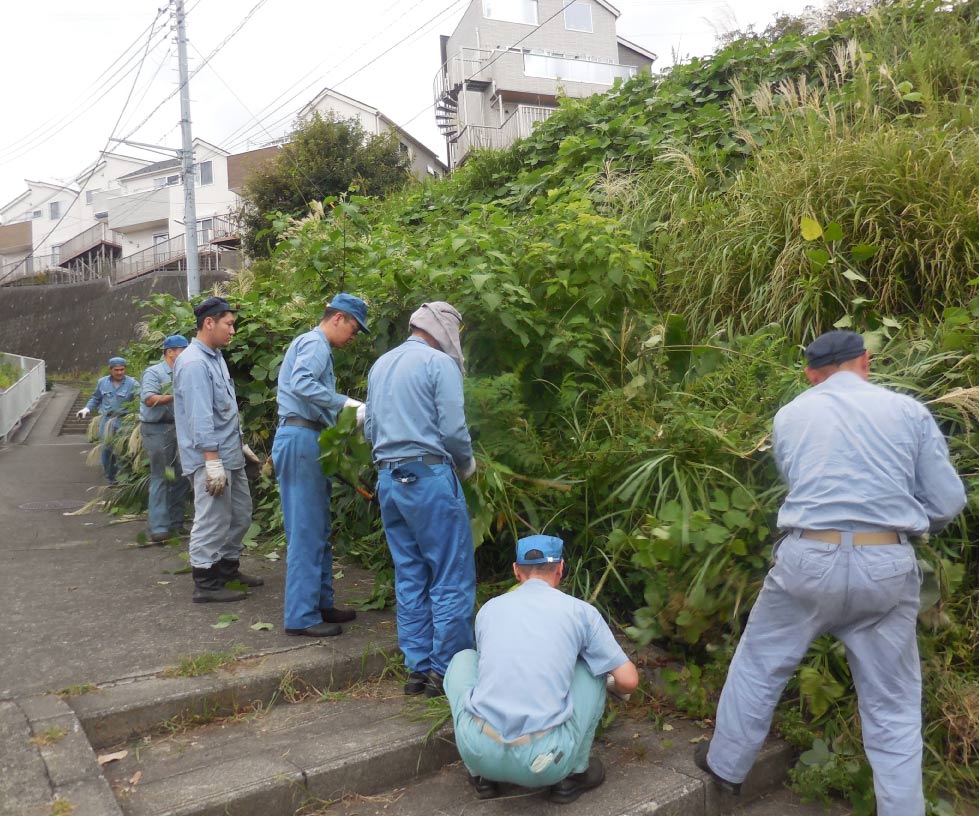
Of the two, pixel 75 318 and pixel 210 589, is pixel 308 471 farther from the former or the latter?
pixel 75 318

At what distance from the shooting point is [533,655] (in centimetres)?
302

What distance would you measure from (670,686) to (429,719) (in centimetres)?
115

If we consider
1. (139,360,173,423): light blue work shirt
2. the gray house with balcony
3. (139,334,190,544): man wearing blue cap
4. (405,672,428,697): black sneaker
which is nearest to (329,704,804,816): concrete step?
(405,672,428,697): black sneaker

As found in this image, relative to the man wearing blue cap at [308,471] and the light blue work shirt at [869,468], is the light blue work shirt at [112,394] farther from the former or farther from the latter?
the light blue work shirt at [869,468]

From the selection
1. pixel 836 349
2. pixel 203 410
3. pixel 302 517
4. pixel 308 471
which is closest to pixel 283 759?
pixel 302 517

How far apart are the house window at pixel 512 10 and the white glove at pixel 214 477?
97.5 feet

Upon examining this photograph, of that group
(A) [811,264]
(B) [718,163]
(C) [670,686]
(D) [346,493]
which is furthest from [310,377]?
(B) [718,163]

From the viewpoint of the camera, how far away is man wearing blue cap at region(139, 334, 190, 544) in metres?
7.19

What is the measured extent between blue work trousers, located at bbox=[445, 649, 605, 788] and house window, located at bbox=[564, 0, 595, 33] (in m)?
33.7

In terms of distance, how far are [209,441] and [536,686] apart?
2845 millimetres

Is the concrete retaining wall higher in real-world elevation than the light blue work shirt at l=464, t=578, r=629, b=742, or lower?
higher

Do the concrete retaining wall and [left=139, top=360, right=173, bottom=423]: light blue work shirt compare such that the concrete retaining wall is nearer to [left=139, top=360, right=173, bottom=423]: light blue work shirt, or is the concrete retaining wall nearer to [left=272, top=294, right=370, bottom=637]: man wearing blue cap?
[left=139, top=360, right=173, bottom=423]: light blue work shirt

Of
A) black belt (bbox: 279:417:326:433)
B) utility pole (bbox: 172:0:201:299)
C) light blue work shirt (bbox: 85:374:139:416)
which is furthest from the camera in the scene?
utility pole (bbox: 172:0:201:299)

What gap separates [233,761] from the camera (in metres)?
3.23
